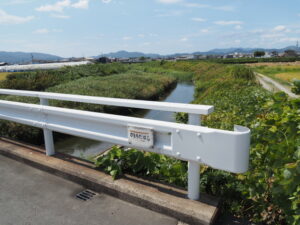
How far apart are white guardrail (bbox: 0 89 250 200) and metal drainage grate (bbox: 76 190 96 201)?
23.7 inches

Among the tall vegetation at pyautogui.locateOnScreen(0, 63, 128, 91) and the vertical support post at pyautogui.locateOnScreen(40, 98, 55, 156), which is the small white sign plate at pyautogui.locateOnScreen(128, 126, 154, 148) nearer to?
the vertical support post at pyautogui.locateOnScreen(40, 98, 55, 156)

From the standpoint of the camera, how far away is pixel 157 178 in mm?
2725

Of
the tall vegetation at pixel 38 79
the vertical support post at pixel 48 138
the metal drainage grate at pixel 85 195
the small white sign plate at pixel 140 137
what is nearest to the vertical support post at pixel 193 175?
the small white sign plate at pixel 140 137

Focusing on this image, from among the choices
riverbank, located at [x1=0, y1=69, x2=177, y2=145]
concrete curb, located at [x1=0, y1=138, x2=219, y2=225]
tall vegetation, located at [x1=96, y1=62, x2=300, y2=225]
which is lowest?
riverbank, located at [x1=0, y1=69, x2=177, y2=145]

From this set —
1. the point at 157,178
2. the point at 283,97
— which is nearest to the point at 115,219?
the point at 157,178

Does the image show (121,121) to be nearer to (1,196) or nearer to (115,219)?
(115,219)

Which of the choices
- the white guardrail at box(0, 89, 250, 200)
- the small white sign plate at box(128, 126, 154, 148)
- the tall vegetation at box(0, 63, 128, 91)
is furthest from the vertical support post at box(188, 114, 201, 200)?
the tall vegetation at box(0, 63, 128, 91)

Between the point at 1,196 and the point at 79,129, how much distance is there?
1068 mm

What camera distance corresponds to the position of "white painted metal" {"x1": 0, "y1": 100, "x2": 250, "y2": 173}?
71.1 inches

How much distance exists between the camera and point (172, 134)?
6.90 feet

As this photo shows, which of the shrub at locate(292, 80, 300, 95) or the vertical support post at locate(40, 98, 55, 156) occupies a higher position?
the shrub at locate(292, 80, 300, 95)

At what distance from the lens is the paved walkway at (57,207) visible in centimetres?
218

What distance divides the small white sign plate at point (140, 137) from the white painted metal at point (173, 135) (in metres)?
0.04

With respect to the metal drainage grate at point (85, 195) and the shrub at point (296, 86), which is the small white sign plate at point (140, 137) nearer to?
the metal drainage grate at point (85, 195)
